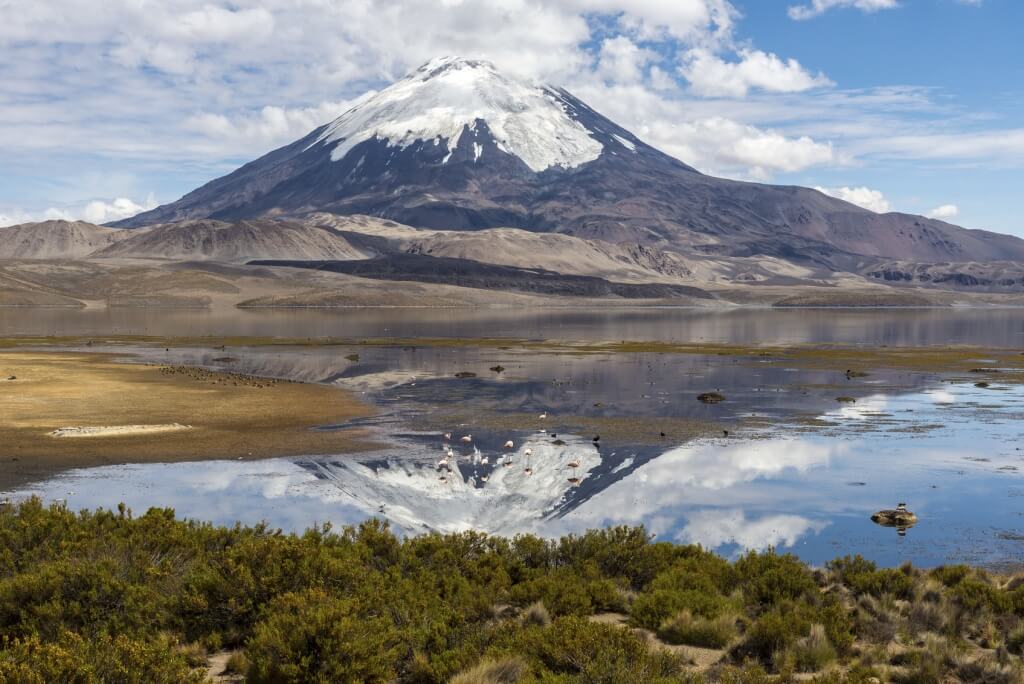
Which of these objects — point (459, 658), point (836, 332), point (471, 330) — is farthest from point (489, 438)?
point (836, 332)

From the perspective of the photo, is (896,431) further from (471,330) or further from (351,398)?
(471,330)

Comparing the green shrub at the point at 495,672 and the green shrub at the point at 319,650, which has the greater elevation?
the green shrub at the point at 319,650

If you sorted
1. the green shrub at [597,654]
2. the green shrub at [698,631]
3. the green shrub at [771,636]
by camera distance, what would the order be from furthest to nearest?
1. the green shrub at [698,631]
2. the green shrub at [771,636]
3. the green shrub at [597,654]

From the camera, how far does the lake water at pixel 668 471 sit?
2092 cm

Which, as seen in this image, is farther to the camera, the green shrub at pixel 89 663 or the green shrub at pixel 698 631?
the green shrub at pixel 698 631

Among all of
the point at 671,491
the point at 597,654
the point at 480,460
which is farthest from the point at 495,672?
the point at 480,460

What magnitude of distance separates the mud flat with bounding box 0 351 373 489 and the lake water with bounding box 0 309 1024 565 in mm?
1713

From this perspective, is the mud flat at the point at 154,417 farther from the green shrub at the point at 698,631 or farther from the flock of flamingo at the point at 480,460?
the green shrub at the point at 698,631

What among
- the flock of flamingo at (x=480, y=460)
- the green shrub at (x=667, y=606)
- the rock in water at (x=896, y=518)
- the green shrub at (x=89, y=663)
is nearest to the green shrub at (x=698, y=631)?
the green shrub at (x=667, y=606)

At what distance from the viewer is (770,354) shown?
7288cm

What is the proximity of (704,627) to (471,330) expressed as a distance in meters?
97.7

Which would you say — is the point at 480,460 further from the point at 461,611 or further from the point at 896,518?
the point at 461,611

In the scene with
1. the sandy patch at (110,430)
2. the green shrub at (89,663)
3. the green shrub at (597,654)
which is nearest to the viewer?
the green shrub at (89,663)

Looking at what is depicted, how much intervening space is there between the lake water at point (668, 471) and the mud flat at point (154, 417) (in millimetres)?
1713
